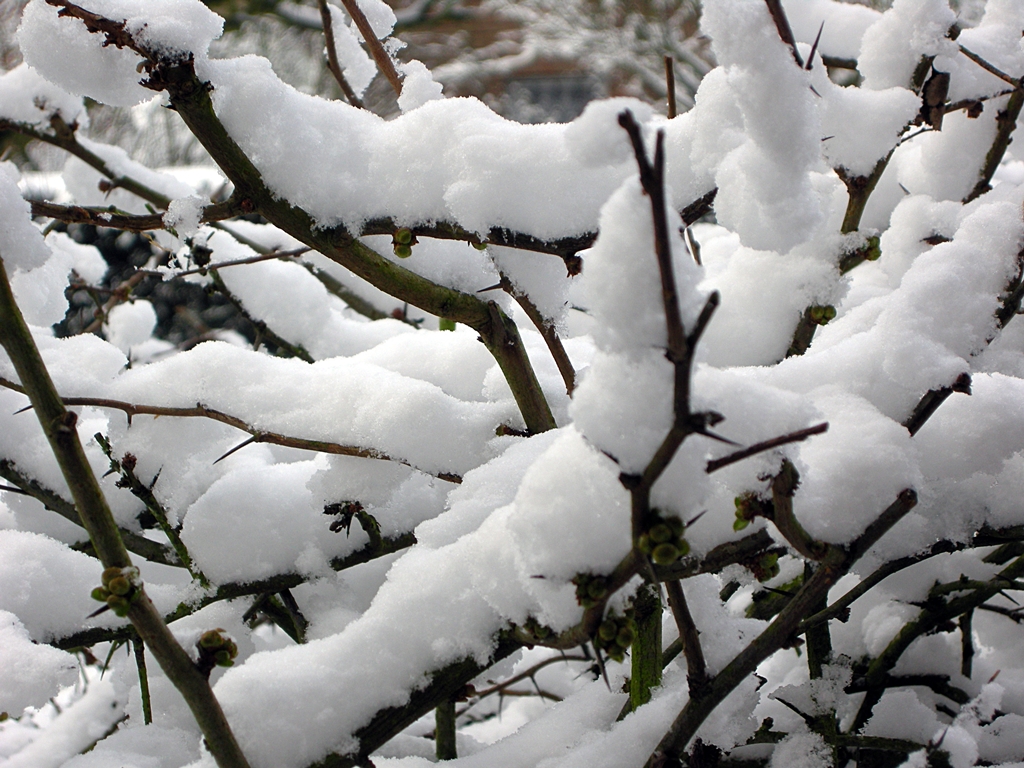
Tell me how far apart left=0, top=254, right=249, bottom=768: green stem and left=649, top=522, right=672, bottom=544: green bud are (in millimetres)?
441

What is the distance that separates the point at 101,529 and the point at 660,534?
0.51 meters

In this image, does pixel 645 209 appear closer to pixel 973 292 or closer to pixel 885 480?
pixel 885 480

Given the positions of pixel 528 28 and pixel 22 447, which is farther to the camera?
pixel 528 28

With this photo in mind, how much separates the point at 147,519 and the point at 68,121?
1073 millimetres

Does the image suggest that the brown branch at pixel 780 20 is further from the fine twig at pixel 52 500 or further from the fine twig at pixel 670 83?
the fine twig at pixel 52 500

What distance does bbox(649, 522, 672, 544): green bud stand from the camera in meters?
0.55

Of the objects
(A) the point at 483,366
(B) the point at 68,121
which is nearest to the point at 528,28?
(B) the point at 68,121

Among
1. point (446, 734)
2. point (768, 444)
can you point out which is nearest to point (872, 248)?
point (768, 444)

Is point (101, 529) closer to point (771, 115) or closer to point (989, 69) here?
point (771, 115)

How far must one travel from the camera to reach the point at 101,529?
2.36ft

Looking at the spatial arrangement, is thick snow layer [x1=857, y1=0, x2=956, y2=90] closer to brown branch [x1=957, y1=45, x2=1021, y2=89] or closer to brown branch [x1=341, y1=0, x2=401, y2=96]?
brown branch [x1=957, y1=45, x2=1021, y2=89]

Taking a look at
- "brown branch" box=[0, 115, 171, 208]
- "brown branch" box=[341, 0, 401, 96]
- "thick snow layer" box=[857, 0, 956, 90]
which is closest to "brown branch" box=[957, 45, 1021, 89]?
"thick snow layer" box=[857, 0, 956, 90]

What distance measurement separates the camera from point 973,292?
2.75 feet

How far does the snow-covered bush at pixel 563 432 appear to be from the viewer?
2.06 ft
